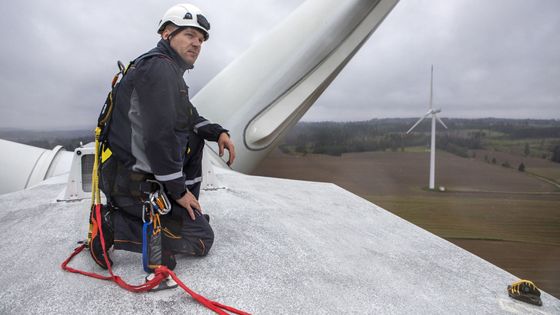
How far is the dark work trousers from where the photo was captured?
10.7 ft

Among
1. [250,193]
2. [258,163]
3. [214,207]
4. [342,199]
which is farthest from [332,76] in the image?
[214,207]

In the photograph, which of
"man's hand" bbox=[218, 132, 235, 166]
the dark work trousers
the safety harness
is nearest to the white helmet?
the safety harness

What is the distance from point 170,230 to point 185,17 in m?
1.76

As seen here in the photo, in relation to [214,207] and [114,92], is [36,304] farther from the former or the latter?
[214,207]

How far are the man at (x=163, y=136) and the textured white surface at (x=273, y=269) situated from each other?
0.85ft

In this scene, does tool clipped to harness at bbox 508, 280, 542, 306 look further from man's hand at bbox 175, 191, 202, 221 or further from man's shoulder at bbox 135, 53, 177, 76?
man's shoulder at bbox 135, 53, 177, 76

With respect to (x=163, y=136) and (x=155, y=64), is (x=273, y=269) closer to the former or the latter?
(x=163, y=136)

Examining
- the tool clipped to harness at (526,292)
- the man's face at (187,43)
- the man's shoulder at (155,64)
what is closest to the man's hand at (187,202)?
the man's shoulder at (155,64)

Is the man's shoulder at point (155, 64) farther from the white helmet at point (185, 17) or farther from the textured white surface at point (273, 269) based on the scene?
the textured white surface at point (273, 269)

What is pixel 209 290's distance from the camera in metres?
2.91

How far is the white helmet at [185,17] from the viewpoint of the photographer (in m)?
3.06

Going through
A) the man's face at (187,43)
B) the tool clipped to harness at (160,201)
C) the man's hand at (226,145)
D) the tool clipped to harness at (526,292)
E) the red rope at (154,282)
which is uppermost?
the man's face at (187,43)

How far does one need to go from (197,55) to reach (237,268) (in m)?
1.84

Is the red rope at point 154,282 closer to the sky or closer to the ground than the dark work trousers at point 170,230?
closer to the ground
